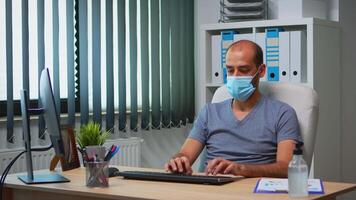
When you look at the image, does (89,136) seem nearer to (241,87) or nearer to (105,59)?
(241,87)

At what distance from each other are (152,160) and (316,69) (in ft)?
4.43

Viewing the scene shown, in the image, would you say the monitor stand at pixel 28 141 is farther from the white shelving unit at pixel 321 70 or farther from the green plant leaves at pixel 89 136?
the white shelving unit at pixel 321 70

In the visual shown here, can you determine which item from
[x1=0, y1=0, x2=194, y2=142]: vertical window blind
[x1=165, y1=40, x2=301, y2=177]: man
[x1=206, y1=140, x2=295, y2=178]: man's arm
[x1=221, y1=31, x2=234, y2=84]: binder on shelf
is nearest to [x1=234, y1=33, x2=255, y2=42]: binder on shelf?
[x1=221, y1=31, x2=234, y2=84]: binder on shelf

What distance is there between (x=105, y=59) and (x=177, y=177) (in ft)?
6.31

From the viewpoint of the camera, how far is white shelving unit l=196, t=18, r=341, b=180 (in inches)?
149

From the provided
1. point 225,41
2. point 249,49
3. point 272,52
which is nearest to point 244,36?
point 225,41

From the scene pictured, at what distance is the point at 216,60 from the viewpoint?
419cm

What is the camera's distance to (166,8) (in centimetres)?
440

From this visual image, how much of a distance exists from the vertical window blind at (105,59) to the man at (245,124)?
124cm

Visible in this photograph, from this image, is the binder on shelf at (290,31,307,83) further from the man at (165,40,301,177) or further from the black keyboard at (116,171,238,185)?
the black keyboard at (116,171,238,185)

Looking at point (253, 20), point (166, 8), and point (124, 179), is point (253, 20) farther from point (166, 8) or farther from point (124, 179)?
point (124, 179)

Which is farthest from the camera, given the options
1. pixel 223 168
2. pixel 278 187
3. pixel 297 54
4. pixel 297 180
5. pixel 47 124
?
pixel 297 54

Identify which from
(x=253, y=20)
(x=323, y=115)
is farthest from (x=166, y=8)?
(x=323, y=115)

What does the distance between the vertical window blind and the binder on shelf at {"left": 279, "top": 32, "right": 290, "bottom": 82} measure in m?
0.88
